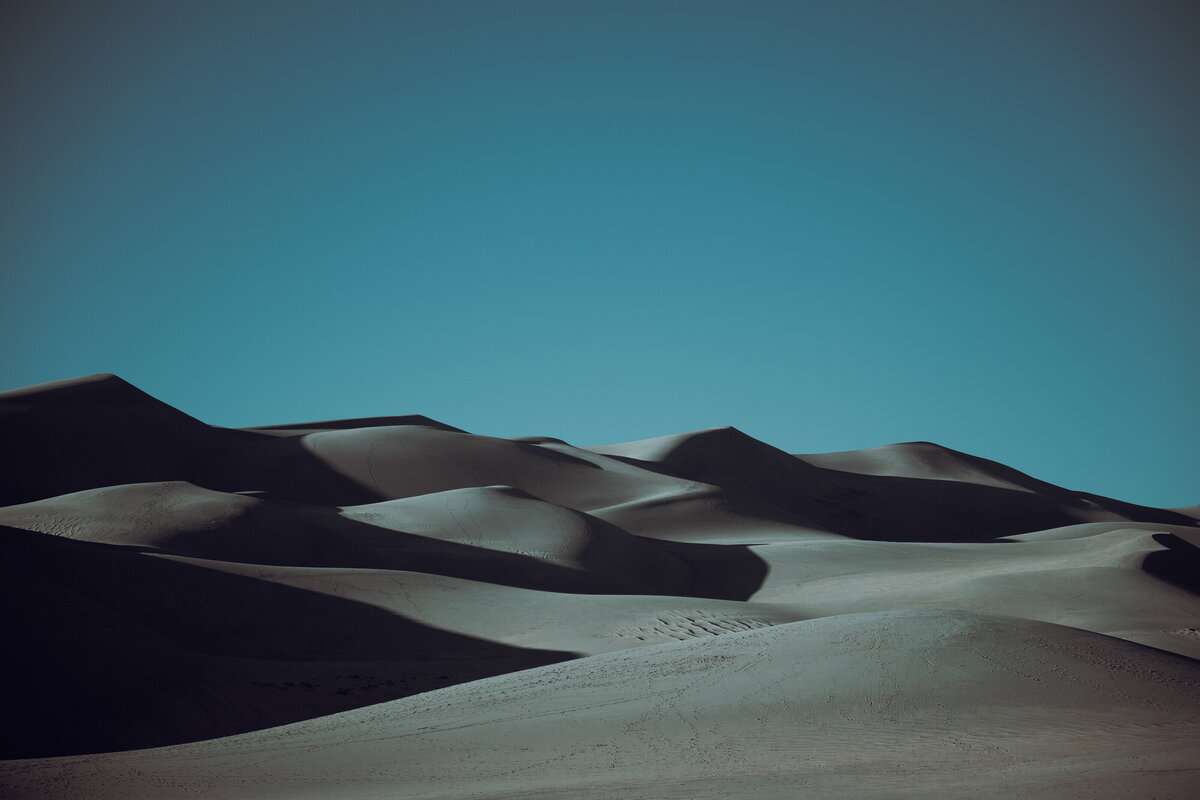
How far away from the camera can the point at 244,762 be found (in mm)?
7906

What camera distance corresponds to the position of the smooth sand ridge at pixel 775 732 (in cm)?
666

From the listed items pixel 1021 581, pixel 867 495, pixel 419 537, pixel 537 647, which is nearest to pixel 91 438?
pixel 419 537

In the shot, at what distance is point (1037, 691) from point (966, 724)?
43.1 inches

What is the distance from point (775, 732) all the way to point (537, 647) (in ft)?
27.2

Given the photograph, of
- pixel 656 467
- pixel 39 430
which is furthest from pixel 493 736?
pixel 656 467

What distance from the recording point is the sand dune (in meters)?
7.31

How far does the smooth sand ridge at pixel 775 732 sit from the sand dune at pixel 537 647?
0.04 m

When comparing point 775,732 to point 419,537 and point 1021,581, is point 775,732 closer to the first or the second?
point 1021,581

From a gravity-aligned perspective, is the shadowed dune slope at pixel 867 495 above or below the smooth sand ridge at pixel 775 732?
above

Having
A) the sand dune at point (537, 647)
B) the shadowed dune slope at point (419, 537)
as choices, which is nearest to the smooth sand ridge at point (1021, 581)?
the sand dune at point (537, 647)

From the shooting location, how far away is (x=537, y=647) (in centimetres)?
1582

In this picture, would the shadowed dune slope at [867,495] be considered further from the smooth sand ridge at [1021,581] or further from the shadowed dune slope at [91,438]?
the shadowed dune slope at [91,438]

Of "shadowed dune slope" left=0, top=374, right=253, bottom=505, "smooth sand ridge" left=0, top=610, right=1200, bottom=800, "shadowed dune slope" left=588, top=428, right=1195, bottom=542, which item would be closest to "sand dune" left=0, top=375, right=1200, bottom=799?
"smooth sand ridge" left=0, top=610, right=1200, bottom=800

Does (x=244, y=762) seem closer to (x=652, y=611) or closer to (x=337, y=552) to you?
(x=652, y=611)
